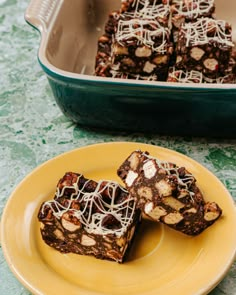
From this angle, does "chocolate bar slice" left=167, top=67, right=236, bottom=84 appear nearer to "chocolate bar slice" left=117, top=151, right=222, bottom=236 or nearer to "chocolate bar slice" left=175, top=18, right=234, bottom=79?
"chocolate bar slice" left=175, top=18, right=234, bottom=79

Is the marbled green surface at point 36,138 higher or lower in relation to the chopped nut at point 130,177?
lower

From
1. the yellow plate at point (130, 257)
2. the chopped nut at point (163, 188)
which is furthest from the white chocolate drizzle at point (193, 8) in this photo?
the chopped nut at point (163, 188)

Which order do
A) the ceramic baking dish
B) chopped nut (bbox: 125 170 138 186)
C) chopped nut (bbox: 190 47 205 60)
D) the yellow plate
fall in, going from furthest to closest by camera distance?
chopped nut (bbox: 190 47 205 60) < the ceramic baking dish < chopped nut (bbox: 125 170 138 186) < the yellow plate

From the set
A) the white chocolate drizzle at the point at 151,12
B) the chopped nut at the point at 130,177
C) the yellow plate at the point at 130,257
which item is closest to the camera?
the yellow plate at the point at 130,257

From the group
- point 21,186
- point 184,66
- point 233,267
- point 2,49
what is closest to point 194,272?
point 233,267

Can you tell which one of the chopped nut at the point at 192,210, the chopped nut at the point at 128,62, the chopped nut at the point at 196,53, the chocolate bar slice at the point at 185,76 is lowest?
the chopped nut at the point at 192,210

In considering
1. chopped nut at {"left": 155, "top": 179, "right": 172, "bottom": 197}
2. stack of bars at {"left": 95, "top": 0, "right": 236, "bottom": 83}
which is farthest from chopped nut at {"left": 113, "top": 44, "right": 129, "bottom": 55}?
chopped nut at {"left": 155, "top": 179, "right": 172, "bottom": 197}

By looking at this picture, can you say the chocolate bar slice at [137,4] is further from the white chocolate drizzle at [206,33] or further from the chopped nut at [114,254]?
the chopped nut at [114,254]

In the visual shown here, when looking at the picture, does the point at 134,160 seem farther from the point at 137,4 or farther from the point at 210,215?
the point at 137,4
